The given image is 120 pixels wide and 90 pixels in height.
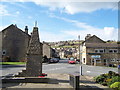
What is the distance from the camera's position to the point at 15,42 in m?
39.4

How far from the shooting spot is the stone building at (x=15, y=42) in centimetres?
3906

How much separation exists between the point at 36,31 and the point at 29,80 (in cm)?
454

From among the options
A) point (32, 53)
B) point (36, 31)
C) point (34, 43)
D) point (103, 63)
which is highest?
point (36, 31)

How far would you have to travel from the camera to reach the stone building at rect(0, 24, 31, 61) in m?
39.1

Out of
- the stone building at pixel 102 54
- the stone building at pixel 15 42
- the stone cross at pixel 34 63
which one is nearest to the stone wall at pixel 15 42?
the stone building at pixel 15 42

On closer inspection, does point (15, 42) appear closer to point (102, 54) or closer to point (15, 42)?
point (15, 42)

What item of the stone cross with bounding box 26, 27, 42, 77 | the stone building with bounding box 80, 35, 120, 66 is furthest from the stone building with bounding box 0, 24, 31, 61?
the stone cross with bounding box 26, 27, 42, 77

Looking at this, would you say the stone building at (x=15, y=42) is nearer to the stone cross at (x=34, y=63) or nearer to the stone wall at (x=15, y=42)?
the stone wall at (x=15, y=42)

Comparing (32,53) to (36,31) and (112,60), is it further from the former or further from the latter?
(112,60)

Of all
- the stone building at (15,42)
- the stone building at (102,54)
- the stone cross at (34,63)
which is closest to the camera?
the stone cross at (34,63)

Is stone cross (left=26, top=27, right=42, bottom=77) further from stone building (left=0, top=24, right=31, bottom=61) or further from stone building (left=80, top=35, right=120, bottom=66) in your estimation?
stone building (left=80, top=35, right=120, bottom=66)

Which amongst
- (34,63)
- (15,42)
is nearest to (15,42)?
(15,42)

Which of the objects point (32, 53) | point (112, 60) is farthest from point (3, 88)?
point (112, 60)

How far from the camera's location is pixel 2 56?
38.6m
